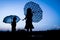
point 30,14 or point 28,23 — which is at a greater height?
point 30,14

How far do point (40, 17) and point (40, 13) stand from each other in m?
0.47

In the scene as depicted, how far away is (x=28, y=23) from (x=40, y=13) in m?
1.83

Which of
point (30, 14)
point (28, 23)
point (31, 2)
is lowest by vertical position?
point (28, 23)

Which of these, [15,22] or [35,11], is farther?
[15,22]

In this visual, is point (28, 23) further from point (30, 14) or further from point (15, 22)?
point (15, 22)

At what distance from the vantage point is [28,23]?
1552 cm
